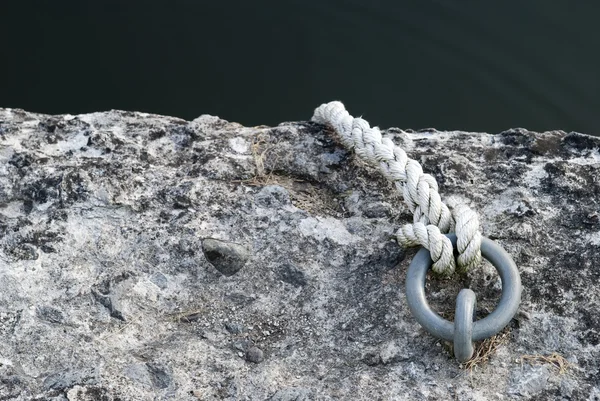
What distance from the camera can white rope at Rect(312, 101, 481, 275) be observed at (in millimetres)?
1852

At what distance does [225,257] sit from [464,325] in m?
0.64

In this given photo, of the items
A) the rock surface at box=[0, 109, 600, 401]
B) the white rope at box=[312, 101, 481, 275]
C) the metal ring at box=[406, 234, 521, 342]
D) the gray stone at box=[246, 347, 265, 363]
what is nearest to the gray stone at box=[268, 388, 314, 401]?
the rock surface at box=[0, 109, 600, 401]

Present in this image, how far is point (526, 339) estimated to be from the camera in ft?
5.91

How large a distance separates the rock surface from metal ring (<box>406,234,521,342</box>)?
82mm

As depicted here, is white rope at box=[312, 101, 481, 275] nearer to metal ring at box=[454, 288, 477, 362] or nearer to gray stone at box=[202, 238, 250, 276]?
metal ring at box=[454, 288, 477, 362]

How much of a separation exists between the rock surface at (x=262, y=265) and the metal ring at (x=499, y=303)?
0.08 metres

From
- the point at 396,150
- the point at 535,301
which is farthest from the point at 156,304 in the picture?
the point at 535,301

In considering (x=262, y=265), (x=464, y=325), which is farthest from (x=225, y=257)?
(x=464, y=325)

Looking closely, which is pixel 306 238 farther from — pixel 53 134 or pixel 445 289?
pixel 53 134

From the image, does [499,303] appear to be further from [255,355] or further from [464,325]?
[255,355]

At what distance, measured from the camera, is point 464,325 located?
170 centimetres

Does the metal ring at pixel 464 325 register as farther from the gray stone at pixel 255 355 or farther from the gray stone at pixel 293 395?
the gray stone at pixel 255 355

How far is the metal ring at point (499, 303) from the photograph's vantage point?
173 centimetres

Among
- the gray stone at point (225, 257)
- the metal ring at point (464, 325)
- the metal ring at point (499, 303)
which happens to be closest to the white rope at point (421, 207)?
the metal ring at point (499, 303)
